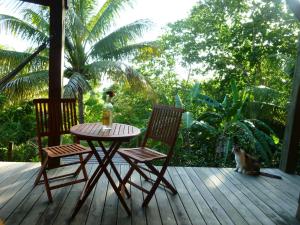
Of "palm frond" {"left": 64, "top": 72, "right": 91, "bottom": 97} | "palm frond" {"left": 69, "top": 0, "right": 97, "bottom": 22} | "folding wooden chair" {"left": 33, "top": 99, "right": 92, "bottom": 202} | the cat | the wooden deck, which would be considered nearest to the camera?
the wooden deck

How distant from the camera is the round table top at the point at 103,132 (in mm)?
2818

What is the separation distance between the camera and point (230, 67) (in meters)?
8.37

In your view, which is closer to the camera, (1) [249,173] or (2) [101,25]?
(1) [249,173]

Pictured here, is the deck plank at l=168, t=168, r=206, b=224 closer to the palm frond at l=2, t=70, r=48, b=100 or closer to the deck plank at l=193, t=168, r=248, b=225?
the deck plank at l=193, t=168, r=248, b=225

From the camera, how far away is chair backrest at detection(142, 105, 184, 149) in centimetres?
332

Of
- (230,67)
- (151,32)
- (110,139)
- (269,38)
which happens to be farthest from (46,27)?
(110,139)

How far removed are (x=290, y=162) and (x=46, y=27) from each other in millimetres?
6906

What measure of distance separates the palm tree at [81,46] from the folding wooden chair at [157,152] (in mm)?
4071

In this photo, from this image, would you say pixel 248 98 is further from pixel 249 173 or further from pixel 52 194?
pixel 52 194

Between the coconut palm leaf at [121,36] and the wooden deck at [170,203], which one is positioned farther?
the coconut palm leaf at [121,36]

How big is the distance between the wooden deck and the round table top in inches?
29.4

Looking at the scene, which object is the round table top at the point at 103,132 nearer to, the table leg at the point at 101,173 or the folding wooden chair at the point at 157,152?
the table leg at the point at 101,173

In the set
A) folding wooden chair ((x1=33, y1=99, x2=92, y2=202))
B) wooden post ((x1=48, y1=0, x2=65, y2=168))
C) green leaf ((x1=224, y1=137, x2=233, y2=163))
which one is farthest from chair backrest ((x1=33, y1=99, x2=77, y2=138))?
green leaf ((x1=224, y1=137, x2=233, y2=163))

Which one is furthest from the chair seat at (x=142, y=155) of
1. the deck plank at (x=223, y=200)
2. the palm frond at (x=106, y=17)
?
the palm frond at (x=106, y=17)
